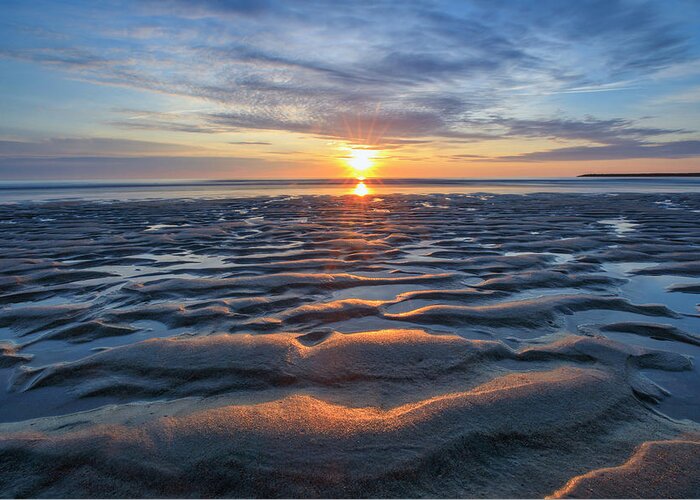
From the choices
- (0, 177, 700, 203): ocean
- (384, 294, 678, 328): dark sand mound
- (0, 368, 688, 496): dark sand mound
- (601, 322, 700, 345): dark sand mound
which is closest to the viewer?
(0, 368, 688, 496): dark sand mound

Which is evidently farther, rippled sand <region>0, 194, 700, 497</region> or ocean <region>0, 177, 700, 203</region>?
ocean <region>0, 177, 700, 203</region>

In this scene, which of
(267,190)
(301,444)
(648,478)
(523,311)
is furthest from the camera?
(267,190)

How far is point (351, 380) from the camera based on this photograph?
2998 mm

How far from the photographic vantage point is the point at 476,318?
4320 mm

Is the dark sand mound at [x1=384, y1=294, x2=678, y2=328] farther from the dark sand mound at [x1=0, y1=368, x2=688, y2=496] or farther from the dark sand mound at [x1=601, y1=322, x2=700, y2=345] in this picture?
the dark sand mound at [x1=0, y1=368, x2=688, y2=496]

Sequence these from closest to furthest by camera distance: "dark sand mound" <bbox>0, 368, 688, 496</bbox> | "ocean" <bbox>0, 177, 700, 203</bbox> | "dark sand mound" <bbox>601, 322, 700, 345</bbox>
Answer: "dark sand mound" <bbox>0, 368, 688, 496</bbox>
"dark sand mound" <bbox>601, 322, 700, 345</bbox>
"ocean" <bbox>0, 177, 700, 203</bbox>

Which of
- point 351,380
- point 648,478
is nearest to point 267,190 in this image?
point 351,380

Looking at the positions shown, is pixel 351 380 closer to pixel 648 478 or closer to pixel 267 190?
pixel 648 478

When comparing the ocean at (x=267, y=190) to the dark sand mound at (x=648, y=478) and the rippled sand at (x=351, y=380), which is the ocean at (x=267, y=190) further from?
the dark sand mound at (x=648, y=478)

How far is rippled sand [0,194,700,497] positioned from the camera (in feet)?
6.77

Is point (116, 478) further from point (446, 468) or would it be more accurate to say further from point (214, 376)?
point (446, 468)

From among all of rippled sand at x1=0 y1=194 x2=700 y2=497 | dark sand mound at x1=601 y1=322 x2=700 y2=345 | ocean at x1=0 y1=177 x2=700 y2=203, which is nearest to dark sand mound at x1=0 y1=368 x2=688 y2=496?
rippled sand at x1=0 y1=194 x2=700 y2=497

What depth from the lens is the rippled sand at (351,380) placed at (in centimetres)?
206

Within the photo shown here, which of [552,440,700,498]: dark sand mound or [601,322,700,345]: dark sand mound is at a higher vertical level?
[552,440,700,498]: dark sand mound
